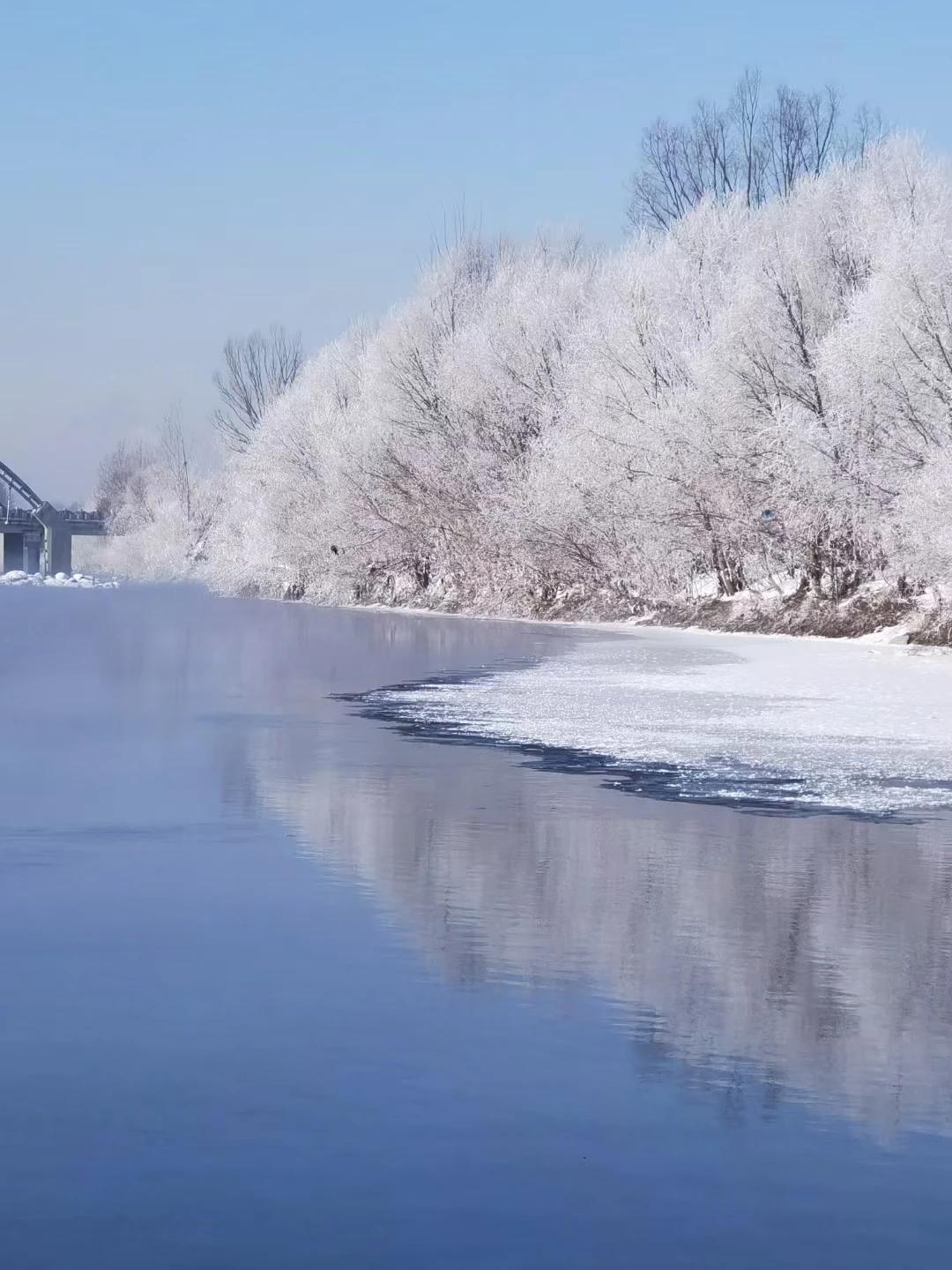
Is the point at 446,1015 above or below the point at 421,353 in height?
below

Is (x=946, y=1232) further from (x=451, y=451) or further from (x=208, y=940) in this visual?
(x=451, y=451)

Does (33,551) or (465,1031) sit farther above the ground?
(33,551)

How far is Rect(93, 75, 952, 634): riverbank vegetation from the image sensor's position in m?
37.8

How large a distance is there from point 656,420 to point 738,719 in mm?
27869

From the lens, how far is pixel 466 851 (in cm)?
1047

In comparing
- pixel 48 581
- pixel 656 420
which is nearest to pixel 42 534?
pixel 48 581

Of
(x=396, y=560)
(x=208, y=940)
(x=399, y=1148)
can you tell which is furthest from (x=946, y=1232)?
(x=396, y=560)

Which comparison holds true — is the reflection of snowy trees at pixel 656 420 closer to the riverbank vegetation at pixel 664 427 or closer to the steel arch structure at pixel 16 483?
the riverbank vegetation at pixel 664 427

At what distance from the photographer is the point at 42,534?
150625mm

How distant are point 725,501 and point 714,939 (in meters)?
37.6

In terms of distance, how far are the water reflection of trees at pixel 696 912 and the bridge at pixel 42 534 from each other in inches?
5158

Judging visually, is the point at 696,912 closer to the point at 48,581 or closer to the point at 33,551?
the point at 48,581

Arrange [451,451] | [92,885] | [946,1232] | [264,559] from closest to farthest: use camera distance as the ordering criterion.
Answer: [946,1232]
[92,885]
[451,451]
[264,559]

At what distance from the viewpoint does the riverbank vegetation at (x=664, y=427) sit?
37.8 metres
